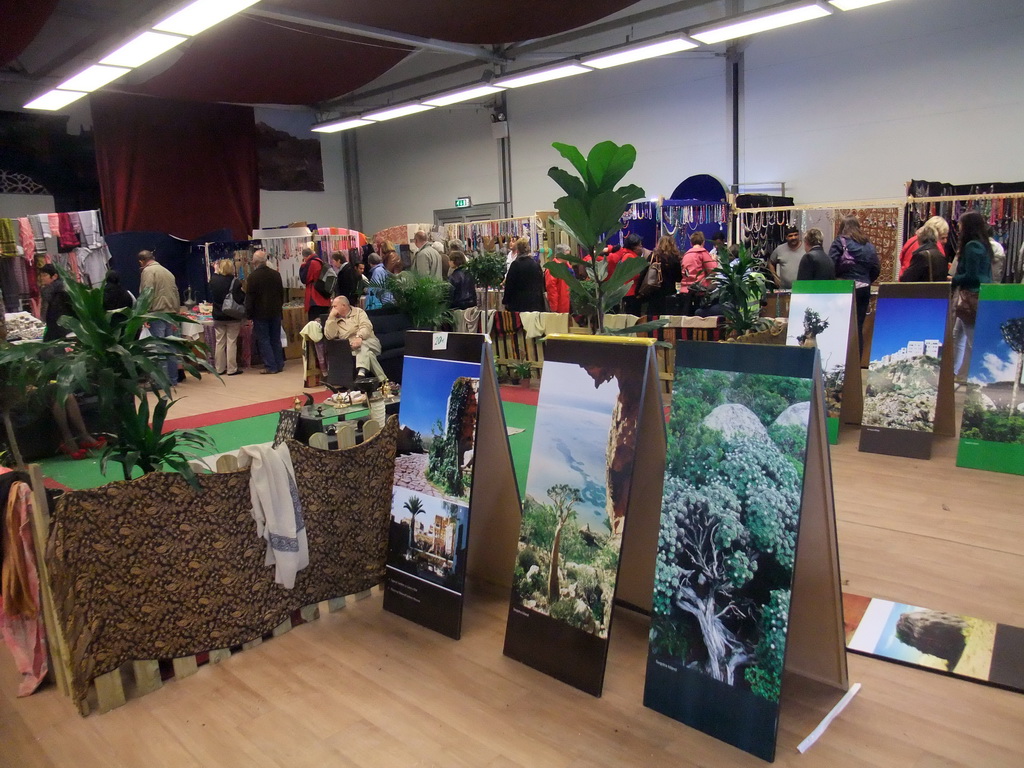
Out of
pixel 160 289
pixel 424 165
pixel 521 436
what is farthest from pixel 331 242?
pixel 521 436

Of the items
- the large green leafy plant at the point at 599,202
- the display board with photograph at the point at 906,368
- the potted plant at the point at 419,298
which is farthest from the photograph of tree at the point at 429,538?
the potted plant at the point at 419,298

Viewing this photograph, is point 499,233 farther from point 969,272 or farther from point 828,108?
point 969,272

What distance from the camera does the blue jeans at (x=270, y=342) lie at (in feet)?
30.8

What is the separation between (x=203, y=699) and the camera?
2.65m

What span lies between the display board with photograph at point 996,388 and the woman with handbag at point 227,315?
26.0 ft

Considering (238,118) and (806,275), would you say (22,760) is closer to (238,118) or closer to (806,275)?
(806,275)

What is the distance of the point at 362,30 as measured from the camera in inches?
356

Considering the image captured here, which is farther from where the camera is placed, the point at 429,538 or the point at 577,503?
the point at 429,538

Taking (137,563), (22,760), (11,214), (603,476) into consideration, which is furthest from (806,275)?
(11,214)

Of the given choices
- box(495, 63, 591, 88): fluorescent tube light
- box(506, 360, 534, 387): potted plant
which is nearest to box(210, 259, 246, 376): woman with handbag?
box(506, 360, 534, 387): potted plant

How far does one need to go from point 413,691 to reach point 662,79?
10.9 m

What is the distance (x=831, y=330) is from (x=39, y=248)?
9.61 meters

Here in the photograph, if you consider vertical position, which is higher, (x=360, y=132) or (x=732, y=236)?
(x=360, y=132)

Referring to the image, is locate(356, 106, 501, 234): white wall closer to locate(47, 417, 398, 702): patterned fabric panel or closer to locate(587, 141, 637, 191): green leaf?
locate(587, 141, 637, 191): green leaf
